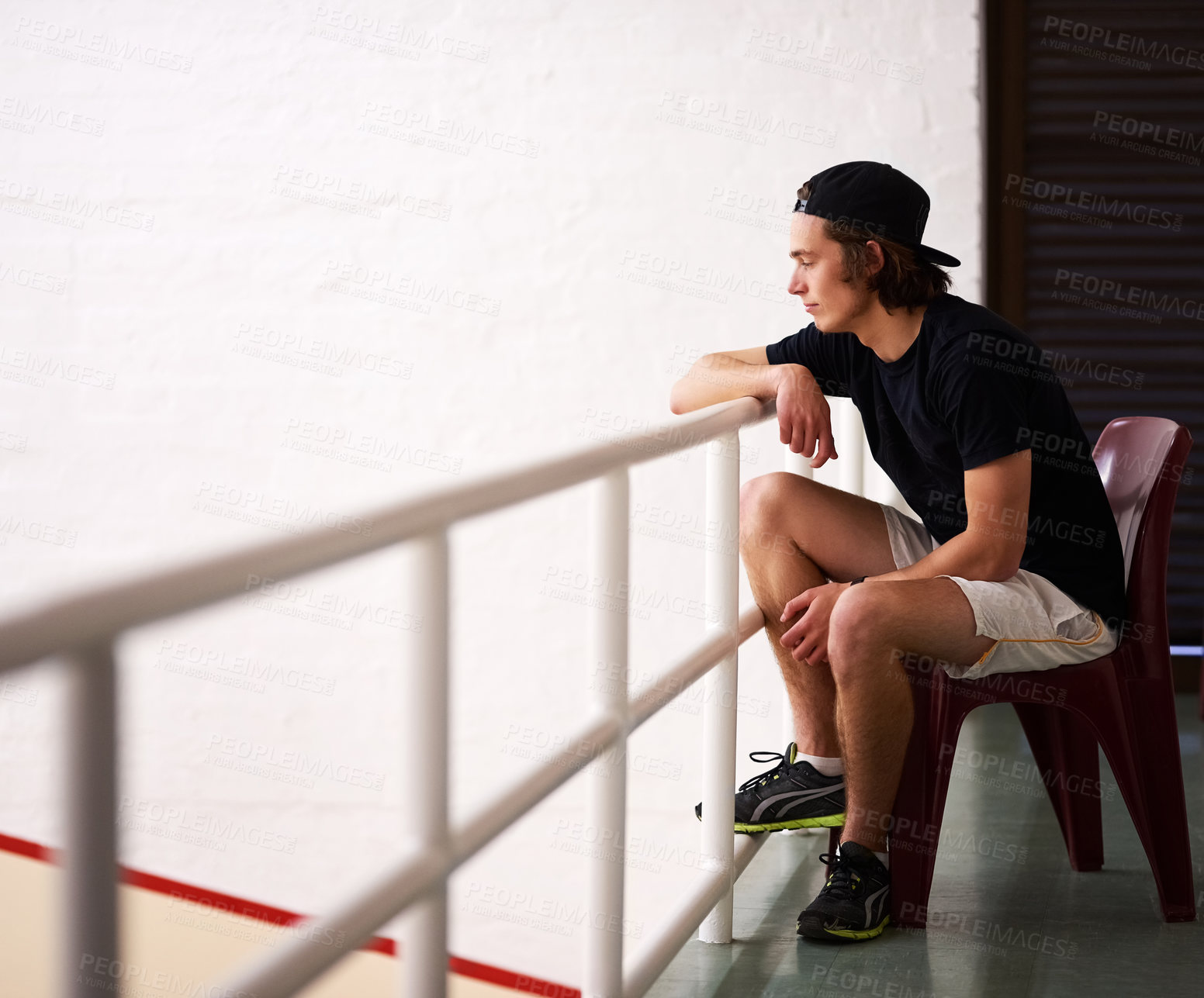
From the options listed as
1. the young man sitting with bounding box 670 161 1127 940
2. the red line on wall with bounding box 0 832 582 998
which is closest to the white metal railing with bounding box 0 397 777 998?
the young man sitting with bounding box 670 161 1127 940

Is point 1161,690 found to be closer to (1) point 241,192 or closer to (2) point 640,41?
(2) point 640,41

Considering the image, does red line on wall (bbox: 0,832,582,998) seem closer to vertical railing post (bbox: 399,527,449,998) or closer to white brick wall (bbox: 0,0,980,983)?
white brick wall (bbox: 0,0,980,983)

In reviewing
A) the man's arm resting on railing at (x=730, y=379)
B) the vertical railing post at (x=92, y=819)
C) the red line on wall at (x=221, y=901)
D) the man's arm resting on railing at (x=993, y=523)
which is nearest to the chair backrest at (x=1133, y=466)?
the man's arm resting on railing at (x=993, y=523)

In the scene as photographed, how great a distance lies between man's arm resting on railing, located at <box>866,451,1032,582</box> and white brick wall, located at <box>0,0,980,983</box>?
159 cm

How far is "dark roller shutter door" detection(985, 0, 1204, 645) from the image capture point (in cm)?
321

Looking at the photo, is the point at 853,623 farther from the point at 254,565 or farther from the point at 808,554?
the point at 254,565

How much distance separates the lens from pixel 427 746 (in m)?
0.93

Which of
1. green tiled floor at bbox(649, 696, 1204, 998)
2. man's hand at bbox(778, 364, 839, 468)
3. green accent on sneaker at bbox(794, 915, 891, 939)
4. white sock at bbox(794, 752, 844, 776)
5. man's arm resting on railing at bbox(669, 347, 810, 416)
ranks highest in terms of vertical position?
man's arm resting on railing at bbox(669, 347, 810, 416)

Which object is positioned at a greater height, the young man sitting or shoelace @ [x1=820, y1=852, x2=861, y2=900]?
the young man sitting

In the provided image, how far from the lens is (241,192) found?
362cm

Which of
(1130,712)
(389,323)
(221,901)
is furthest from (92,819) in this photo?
(221,901)

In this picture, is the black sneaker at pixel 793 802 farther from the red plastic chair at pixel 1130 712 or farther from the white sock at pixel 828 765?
the red plastic chair at pixel 1130 712

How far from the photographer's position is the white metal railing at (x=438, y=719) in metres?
0.59

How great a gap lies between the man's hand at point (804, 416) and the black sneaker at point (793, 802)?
0.47m
